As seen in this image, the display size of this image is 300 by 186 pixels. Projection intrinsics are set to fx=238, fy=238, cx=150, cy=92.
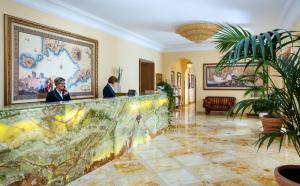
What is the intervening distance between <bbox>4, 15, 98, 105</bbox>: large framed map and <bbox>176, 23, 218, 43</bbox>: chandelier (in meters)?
2.74

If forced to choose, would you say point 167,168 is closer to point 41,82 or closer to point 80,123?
point 80,123

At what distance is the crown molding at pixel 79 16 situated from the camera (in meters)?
4.90

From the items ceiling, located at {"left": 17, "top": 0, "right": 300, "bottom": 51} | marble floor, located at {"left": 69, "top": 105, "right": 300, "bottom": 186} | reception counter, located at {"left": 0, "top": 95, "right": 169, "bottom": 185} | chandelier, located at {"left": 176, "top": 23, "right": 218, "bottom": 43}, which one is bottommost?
marble floor, located at {"left": 69, "top": 105, "right": 300, "bottom": 186}

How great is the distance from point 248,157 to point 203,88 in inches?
262

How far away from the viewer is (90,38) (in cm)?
637

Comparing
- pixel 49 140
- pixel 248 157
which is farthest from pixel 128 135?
pixel 248 157

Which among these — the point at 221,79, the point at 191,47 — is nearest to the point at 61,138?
the point at 191,47

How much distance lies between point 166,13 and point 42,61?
10.3 ft

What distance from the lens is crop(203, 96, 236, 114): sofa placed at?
399 inches

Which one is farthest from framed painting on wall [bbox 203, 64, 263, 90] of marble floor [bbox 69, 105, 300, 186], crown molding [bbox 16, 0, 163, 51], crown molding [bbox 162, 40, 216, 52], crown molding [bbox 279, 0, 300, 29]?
marble floor [bbox 69, 105, 300, 186]

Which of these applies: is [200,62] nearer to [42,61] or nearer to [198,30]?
[198,30]

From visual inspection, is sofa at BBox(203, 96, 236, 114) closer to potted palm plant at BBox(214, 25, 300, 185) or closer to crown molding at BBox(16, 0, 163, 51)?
crown molding at BBox(16, 0, 163, 51)

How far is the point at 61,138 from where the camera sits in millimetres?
3158

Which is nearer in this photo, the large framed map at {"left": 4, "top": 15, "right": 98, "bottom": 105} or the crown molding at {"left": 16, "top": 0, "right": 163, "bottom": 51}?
the large framed map at {"left": 4, "top": 15, "right": 98, "bottom": 105}
